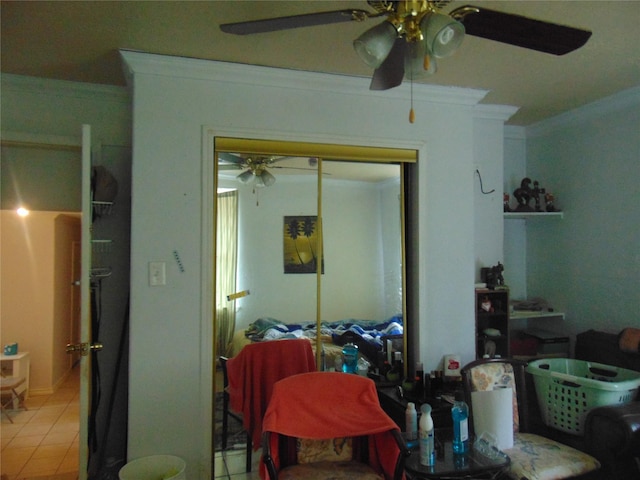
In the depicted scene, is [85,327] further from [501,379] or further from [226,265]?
[501,379]

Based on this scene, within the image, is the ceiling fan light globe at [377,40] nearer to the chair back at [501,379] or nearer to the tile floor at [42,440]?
the chair back at [501,379]

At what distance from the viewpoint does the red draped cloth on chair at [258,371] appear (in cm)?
269

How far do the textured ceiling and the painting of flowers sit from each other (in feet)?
3.07

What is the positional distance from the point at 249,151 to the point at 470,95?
5.05 feet

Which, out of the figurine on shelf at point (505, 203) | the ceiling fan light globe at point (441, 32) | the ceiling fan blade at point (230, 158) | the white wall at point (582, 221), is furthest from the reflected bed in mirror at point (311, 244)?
the white wall at point (582, 221)

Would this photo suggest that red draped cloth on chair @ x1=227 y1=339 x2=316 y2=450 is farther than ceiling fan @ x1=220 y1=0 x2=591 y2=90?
Yes

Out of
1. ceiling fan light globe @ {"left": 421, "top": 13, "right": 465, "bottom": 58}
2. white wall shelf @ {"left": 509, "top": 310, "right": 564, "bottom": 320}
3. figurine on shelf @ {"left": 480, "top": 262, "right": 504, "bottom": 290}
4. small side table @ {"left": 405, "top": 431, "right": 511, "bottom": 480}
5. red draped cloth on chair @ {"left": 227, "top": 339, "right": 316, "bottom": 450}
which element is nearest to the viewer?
ceiling fan light globe @ {"left": 421, "top": 13, "right": 465, "bottom": 58}

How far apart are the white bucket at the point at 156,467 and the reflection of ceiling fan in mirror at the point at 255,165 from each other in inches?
63.6

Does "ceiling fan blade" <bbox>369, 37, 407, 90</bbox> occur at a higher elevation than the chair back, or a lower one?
higher

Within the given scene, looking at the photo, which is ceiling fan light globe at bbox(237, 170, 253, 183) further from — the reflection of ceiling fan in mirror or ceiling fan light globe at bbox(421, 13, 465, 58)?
ceiling fan light globe at bbox(421, 13, 465, 58)

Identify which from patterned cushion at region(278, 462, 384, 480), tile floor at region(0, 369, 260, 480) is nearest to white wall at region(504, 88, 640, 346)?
patterned cushion at region(278, 462, 384, 480)

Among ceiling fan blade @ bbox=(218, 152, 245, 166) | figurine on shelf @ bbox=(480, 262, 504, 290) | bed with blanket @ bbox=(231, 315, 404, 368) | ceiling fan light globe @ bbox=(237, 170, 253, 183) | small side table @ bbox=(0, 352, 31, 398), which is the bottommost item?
small side table @ bbox=(0, 352, 31, 398)

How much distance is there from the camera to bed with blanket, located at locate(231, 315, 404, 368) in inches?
111

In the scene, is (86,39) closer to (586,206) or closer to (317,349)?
(317,349)
